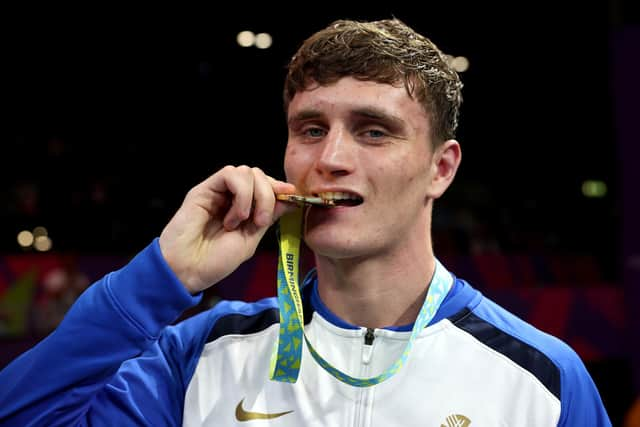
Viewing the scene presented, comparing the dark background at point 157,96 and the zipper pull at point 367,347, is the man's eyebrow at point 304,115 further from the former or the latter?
the dark background at point 157,96

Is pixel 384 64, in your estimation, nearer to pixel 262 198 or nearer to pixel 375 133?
pixel 375 133

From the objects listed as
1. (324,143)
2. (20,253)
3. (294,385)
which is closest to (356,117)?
(324,143)

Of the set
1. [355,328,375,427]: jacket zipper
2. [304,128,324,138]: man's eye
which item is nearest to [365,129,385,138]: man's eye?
[304,128,324,138]: man's eye

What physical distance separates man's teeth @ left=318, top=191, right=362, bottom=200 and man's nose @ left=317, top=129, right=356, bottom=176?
0.15 feet

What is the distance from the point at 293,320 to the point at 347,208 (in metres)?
0.30

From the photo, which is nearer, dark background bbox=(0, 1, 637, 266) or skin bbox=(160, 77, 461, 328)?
skin bbox=(160, 77, 461, 328)

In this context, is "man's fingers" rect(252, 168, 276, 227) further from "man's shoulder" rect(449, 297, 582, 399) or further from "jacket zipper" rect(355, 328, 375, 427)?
"man's shoulder" rect(449, 297, 582, 399)

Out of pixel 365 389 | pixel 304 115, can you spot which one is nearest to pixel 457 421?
pixel 365 389

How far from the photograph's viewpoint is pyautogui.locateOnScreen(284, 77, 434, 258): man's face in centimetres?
171

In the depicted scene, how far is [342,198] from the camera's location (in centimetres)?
171

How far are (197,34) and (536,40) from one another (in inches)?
152

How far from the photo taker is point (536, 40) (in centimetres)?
796

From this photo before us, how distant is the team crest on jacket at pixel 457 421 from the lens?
Answer: 1665mm

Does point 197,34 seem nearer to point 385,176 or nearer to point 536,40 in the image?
point 536,40
